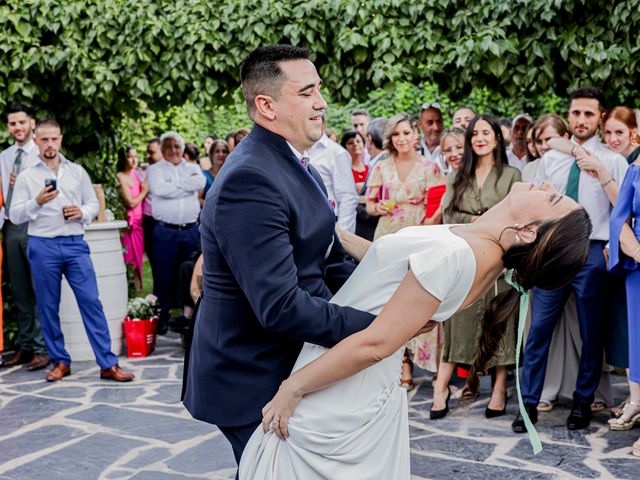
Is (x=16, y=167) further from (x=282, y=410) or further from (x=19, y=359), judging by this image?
(x=282, y=410)

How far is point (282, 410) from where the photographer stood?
242 cm

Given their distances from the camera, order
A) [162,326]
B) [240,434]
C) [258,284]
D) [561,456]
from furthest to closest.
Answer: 1. [162,326]
2. [561,456]
3. [240,434]
4. [258,284]

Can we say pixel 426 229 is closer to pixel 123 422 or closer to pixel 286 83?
pixel 286 83

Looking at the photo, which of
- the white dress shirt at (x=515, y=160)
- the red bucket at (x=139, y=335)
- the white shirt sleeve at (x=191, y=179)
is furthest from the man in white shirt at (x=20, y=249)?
the white dress shirt at (x=515, y=160)

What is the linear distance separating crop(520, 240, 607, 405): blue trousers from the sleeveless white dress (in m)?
3.60

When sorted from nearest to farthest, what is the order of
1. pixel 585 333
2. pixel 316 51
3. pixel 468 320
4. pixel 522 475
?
pixel 522 475 < pixel 585 333 < pixel 468 320 < pixel 316 51

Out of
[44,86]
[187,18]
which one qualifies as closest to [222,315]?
[187,18]

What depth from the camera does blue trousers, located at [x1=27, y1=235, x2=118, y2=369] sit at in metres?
7.22

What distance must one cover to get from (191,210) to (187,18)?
2.57 meters

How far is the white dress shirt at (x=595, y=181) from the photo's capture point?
5.84 meters

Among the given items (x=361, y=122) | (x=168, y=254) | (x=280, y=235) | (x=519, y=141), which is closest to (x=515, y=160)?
(x=519, y=141)

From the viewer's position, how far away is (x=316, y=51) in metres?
7.75

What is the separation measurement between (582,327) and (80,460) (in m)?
3.61

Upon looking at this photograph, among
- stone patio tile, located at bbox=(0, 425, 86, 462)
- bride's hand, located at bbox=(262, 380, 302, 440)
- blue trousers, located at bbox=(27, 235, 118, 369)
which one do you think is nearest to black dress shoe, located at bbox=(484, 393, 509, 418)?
stone patio tile, located at bbox=(0, 425, 86, 462)
